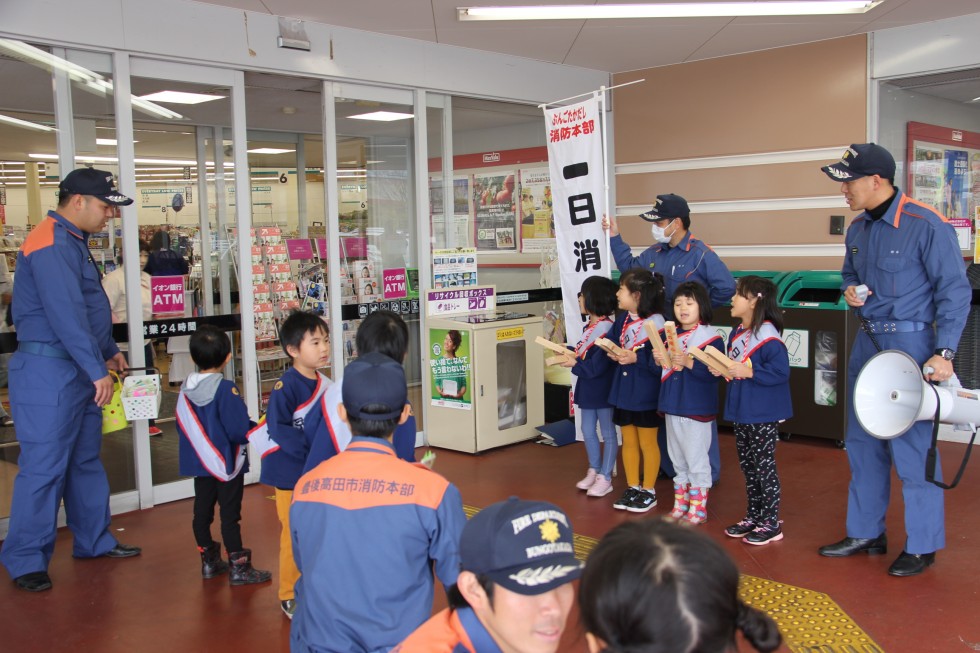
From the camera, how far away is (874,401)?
3779mm

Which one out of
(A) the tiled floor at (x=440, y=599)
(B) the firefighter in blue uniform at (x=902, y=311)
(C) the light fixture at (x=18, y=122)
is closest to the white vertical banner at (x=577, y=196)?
A: (A) the tiled floor at (x=440, y=599)

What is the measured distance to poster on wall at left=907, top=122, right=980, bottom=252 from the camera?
648 centimetres

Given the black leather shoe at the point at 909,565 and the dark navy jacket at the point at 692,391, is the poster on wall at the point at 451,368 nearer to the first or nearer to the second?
the dark navy jacket at the point at 692,391

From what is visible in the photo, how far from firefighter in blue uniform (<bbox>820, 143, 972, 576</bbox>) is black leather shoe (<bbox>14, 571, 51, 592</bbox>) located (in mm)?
3807

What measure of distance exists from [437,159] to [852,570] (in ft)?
13.5

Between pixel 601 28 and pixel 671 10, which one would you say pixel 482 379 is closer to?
pixel 601 28

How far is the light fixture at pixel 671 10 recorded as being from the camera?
5.39 meters

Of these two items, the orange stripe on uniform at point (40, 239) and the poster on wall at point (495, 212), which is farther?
the poster on wall at point (495, 212)

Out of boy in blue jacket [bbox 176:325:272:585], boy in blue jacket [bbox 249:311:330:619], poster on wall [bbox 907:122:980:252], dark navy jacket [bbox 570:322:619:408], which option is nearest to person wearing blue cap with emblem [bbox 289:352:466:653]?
boy in blue jacket [bbox 249:311:330:619]

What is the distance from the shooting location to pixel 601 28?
233 inches

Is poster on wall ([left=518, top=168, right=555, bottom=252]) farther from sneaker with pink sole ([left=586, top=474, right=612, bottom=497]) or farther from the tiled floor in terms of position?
sneaker with pink sole ([left=586, top=474, right=612, bottom=497])

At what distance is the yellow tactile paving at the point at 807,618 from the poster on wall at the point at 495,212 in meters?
4.11

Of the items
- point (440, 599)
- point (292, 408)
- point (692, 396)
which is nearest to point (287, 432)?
point (292, 408)

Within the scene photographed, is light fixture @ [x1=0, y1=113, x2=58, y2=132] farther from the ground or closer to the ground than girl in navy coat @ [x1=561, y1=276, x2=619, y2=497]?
farther from the ground
